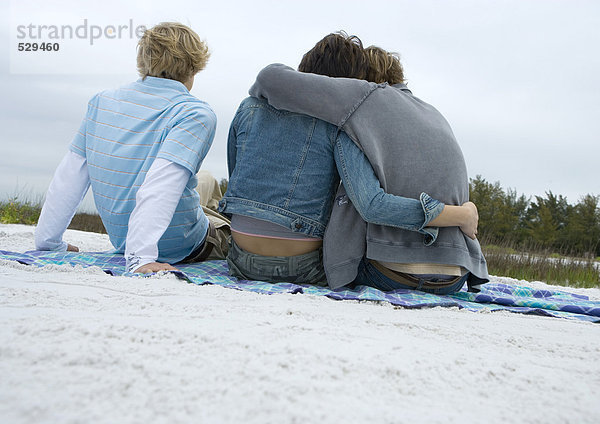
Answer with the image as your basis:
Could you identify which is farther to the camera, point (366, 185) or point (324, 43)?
point (324, 43)

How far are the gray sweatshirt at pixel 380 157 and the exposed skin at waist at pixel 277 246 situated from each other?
5.7 inches

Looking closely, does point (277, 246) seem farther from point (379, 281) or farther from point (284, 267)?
point (379, 281)

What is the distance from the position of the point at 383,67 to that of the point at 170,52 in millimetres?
1288

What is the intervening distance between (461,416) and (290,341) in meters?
0.47

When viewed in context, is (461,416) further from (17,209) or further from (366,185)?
(17,209)

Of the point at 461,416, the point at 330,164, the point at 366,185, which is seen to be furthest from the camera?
the point at 330,164

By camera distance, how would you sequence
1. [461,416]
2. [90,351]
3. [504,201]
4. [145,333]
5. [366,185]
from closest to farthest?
[461,416], [90,351], [145,333], [366,185], [504,201]

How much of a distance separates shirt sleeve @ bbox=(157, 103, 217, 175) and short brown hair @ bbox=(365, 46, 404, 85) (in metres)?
0.95

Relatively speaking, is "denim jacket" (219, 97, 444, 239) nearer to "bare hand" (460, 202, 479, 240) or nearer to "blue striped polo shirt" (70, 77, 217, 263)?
"bare hand" (460, 202, 479, 240)

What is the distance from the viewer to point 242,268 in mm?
2789

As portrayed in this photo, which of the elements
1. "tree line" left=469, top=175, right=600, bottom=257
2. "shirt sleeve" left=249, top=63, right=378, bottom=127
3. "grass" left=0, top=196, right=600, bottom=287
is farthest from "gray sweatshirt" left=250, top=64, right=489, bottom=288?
"tree line" left=469, top=175, right=600, bottom=257

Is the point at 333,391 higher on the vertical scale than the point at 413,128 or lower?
lower

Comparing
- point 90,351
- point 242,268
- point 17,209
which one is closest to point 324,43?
point 242,268

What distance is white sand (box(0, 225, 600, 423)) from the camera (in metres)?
0.94
